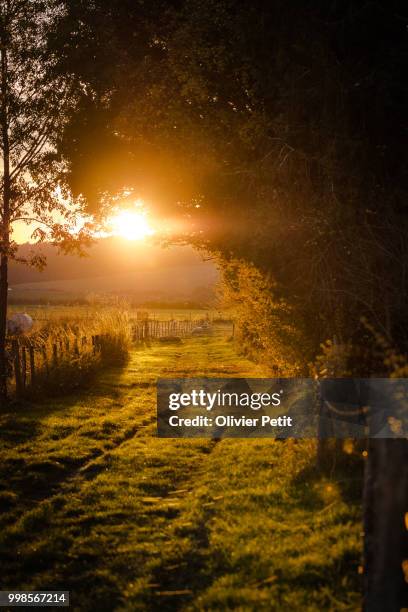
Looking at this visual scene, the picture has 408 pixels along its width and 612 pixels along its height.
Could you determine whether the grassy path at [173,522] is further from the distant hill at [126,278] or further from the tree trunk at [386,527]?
the distant hill at [126,278]

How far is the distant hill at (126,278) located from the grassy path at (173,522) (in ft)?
287

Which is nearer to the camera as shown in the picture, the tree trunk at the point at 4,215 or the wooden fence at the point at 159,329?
the tree trunk at the point at 4,215

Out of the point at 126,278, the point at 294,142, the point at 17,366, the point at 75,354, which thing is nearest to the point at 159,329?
the point at 75,354

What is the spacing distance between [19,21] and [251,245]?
9.91 m

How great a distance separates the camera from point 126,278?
143500 millimetres

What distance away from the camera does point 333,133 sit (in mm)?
9320

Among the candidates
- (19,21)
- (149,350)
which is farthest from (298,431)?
(149,350)

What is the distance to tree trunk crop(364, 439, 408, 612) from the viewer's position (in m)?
4.29

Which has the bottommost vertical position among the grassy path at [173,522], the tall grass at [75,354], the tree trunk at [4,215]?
the grassy path at [173,522]

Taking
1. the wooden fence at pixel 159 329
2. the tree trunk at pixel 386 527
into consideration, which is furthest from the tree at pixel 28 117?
the wooden fence at pixel 159 329

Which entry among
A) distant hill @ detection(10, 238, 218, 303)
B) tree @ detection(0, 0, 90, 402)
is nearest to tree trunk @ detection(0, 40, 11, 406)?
tree @ detection(0, 0, 90, 402)

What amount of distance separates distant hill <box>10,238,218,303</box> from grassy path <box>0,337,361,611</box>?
8739 centimetres

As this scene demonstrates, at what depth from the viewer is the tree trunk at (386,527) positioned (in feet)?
14.1

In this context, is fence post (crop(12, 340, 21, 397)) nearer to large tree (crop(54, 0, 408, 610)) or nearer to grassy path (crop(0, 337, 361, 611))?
grassy path (crop(0, 337, 361, 611))
